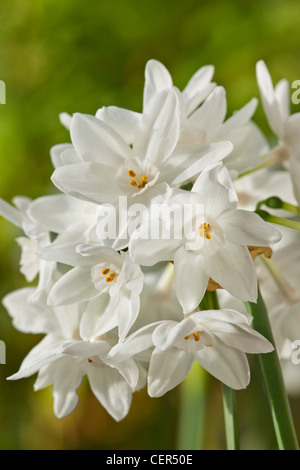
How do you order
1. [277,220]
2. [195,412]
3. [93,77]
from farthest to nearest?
[93,77]
[195,412]
[277,220]

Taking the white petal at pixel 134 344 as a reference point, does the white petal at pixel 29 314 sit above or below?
above

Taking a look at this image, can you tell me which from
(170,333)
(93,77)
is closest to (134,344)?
(170,333)

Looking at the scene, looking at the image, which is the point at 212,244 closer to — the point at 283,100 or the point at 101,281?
the point at 101,281

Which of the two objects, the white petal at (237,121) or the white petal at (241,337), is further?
the white petal at (237,121)

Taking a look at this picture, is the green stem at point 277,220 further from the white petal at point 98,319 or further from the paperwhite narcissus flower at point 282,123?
the white petal at point 98,319

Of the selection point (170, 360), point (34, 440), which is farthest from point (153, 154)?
point (34, 440)

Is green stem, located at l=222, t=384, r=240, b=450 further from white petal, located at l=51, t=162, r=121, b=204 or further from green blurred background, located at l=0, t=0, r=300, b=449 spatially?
green blurred background, located at l=0, t=0, r=300, b=449

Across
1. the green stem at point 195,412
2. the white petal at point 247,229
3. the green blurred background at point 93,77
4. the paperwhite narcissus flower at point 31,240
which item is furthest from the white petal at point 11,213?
the green blurred background at point 93,77
